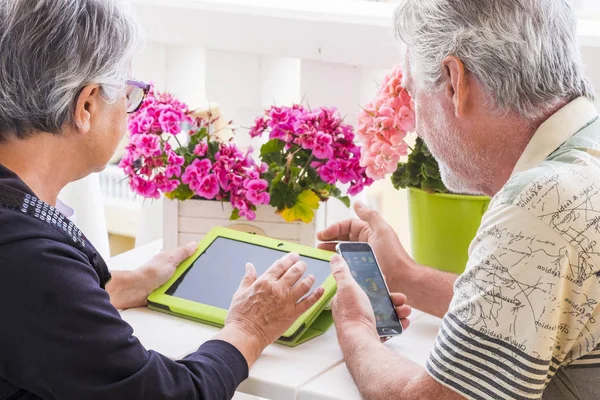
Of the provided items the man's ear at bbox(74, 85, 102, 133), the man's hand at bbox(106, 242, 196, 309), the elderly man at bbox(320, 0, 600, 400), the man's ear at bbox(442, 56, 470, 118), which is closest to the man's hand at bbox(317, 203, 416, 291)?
the elderly man at bbox(320, 0, 600, 400)

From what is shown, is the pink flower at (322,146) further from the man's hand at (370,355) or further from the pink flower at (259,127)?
the man's hand at (370,355)

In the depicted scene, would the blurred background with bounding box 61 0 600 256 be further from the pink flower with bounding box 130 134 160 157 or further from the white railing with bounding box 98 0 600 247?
the pink flower with bounding box 130 134 160 157

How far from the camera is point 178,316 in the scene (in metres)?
1.57

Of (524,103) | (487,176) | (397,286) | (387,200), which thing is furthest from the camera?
(387,200)

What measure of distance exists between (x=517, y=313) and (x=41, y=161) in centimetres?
68

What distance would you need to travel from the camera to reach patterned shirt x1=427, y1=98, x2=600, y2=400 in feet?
3.55

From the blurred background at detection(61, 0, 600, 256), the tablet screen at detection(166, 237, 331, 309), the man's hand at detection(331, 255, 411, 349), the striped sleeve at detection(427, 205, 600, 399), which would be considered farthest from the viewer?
the blurred background at detection(61, 0, 600, 256)

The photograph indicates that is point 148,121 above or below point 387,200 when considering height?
above

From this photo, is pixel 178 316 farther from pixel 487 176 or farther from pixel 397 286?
pixel 487 176

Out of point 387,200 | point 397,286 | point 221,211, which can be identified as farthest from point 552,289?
point 387,200

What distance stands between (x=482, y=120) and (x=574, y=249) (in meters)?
0.27

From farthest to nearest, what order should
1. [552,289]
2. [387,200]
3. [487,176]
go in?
1. [387,200]
2. [487,176]
3. [552,289]

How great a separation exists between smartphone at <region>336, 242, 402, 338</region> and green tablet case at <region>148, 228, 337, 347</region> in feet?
0.14

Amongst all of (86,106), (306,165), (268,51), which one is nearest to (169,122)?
(306,165)
